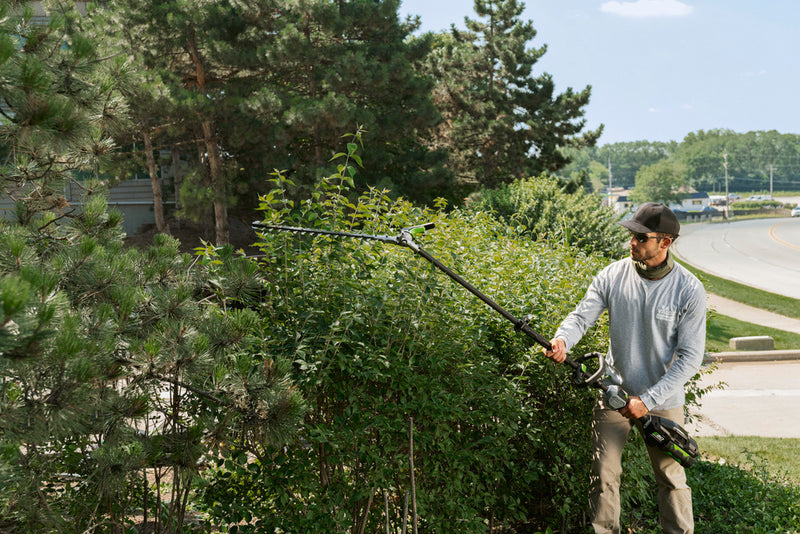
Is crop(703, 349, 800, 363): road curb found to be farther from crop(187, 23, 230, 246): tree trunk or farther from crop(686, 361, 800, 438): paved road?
crop(187, 23, 230, 246): tree trunk

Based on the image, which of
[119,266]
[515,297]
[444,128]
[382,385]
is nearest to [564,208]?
[515,297]

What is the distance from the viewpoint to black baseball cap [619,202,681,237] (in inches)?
142

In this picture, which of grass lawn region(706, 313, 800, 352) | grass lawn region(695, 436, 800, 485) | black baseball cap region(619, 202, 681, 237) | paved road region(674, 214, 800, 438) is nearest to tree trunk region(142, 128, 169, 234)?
grass lawn region(706, 313, 800, 352)

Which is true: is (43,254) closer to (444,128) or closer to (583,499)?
(583,499)

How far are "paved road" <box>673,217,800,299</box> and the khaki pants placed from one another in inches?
747

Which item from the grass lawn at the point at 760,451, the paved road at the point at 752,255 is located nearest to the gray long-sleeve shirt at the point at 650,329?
the grass lawn at the point at 760,451

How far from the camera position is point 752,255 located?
3381 centimetres

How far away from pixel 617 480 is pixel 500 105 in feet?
89.1

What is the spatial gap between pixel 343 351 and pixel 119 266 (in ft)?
3.87

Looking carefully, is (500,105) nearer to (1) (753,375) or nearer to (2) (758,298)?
(2) (758,298)

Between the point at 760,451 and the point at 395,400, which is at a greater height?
the point at 395,400

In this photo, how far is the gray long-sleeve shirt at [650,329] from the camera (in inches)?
141

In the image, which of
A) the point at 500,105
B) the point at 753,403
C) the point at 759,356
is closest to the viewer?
the point at 753,403

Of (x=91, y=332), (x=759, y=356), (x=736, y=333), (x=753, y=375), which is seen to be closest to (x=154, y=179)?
(x=736, y=333)
